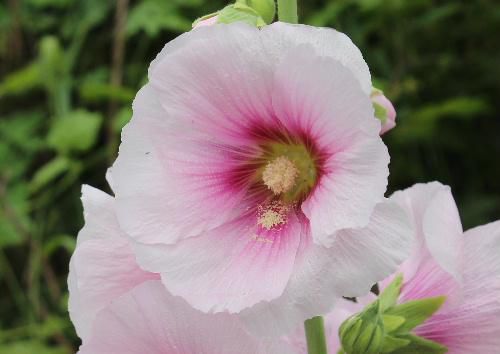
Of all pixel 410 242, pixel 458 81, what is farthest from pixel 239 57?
pixel 458 81

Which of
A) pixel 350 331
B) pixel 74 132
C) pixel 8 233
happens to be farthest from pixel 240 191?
pixel 8 233

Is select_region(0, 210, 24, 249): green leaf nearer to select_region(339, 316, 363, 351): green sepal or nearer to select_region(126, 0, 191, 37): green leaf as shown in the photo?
select_region(126, 0, 191, 37): green leaf

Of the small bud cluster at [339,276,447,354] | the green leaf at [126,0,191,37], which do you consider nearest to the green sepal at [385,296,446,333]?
the small bud cluster at [339,276,447,354]

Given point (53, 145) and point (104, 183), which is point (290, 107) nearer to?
point (53, 145)

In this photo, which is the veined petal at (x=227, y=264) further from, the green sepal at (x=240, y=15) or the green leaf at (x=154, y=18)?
the green leaf at (x=154, y=18)

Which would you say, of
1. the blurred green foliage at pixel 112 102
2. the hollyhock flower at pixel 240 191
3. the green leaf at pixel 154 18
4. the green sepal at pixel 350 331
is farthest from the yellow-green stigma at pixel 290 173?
the green leaf at pixel 154 18

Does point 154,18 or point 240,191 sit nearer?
point 240,191

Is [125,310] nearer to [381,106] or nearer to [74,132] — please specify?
[381,106]

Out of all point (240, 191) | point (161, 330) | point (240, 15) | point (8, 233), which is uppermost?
point (8, 233)
